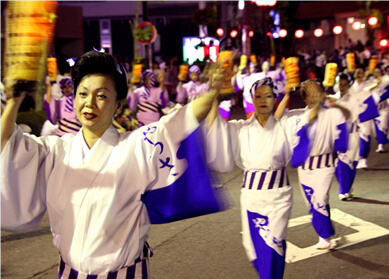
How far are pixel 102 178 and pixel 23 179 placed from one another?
351 millimetres

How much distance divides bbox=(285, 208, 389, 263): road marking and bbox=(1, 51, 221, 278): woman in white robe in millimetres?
3304

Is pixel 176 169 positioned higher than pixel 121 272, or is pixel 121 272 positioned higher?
pixel 176 169

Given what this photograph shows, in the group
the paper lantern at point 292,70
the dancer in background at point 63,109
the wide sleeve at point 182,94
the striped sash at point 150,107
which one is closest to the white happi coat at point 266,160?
the paper lantern at point 292,70

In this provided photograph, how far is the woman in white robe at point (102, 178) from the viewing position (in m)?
2.47

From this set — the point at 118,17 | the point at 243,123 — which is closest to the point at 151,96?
the point at 243,123

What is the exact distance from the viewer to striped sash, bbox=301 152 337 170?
6262mm

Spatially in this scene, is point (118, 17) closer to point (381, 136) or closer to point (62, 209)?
point (381, 136)

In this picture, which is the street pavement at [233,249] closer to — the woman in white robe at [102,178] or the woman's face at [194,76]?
the woman in white robe at [102,178]

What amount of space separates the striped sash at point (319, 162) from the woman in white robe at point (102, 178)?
3747 mm

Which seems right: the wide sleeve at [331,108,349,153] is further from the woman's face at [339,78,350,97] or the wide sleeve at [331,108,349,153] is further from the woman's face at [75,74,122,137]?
the woman's face at [75,74,122,137]

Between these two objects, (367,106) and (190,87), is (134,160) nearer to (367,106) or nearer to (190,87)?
(367,106)

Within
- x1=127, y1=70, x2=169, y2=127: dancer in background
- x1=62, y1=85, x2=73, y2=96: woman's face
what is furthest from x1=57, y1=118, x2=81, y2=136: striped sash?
x1=127, y1=70, x2=169, y2=127: dancer in background

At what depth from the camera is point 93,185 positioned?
2477mm

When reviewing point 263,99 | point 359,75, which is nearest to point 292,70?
point 263,99
